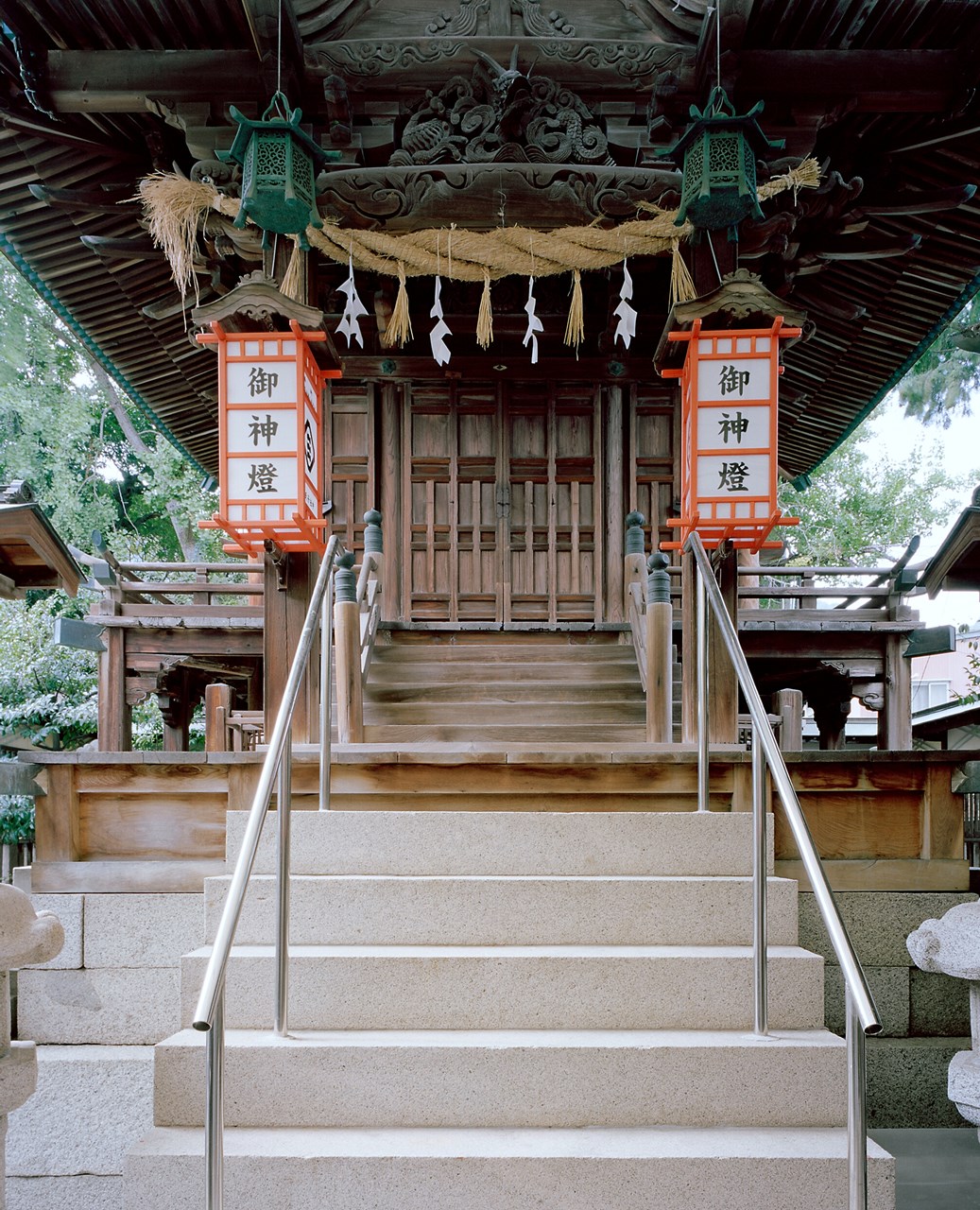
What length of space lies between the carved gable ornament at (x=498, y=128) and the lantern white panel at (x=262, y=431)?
5.48 feet

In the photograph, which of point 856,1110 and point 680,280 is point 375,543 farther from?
point 856,1110

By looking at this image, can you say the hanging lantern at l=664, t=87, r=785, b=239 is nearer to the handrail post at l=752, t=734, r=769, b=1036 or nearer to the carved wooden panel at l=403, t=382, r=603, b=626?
the handrail post at l=752, t=734, r=769, b=1036

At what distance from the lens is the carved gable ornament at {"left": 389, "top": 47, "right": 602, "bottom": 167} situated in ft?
18.2

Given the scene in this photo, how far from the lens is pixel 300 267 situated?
538 centimetres

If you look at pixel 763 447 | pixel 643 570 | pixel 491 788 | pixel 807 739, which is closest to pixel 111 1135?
pixel 491 788

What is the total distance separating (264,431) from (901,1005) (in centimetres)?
379

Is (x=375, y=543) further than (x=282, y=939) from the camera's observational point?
Yes

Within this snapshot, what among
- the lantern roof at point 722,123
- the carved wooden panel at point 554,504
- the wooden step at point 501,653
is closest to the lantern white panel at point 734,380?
the lantern roof at point 722,123

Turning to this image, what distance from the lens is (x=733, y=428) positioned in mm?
4941

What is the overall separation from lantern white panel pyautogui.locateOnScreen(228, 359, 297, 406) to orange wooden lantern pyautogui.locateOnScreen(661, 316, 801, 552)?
6.38ft

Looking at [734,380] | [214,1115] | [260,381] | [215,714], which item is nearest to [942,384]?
[215,714]

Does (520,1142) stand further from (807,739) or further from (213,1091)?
(807,739)

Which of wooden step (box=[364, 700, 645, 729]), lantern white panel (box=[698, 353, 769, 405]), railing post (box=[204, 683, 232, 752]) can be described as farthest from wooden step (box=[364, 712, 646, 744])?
railing post (box=[204, 683, 232, 752])

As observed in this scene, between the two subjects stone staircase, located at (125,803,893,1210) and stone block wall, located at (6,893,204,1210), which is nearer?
stone staircase, located at (125,803,893,1210)
